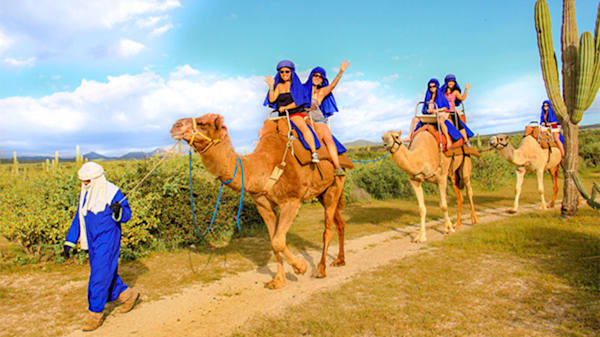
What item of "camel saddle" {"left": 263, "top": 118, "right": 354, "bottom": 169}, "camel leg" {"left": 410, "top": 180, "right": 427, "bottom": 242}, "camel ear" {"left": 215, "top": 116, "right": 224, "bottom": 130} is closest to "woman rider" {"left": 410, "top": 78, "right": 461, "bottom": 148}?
"camel leg" {"left": 410, "top": 180, "right": 427, "bottom": 242}

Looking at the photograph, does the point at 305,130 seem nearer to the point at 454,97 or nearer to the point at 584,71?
the point at 454,97

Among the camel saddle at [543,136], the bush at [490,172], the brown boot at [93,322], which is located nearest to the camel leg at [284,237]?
the brown boot at [93,322]

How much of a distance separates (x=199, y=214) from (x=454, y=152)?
6.93 meters

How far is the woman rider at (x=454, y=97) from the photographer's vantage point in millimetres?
10805

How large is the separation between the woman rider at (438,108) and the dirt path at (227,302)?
12.0ft

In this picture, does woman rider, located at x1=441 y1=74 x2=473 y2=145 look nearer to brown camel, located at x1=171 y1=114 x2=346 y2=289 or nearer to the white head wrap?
brown camel, located at x1=171 y1=114 x2=346 y2=289

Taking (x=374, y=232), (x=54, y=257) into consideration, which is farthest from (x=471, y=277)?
(x=54, y=257)

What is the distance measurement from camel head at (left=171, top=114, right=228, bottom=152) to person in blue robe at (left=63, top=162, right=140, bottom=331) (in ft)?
4.81

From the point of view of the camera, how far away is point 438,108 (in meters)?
10.1

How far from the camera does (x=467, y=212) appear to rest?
42.9 ft

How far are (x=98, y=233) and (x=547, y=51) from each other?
447 inches

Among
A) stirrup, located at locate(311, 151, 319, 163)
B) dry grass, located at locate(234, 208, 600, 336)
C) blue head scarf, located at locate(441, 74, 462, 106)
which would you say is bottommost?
dry grass, located at locate(234, 208, 600, 336)

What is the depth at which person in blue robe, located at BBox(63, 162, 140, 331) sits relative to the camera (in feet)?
14.9

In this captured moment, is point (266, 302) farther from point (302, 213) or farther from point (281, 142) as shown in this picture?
point (302, 213)
